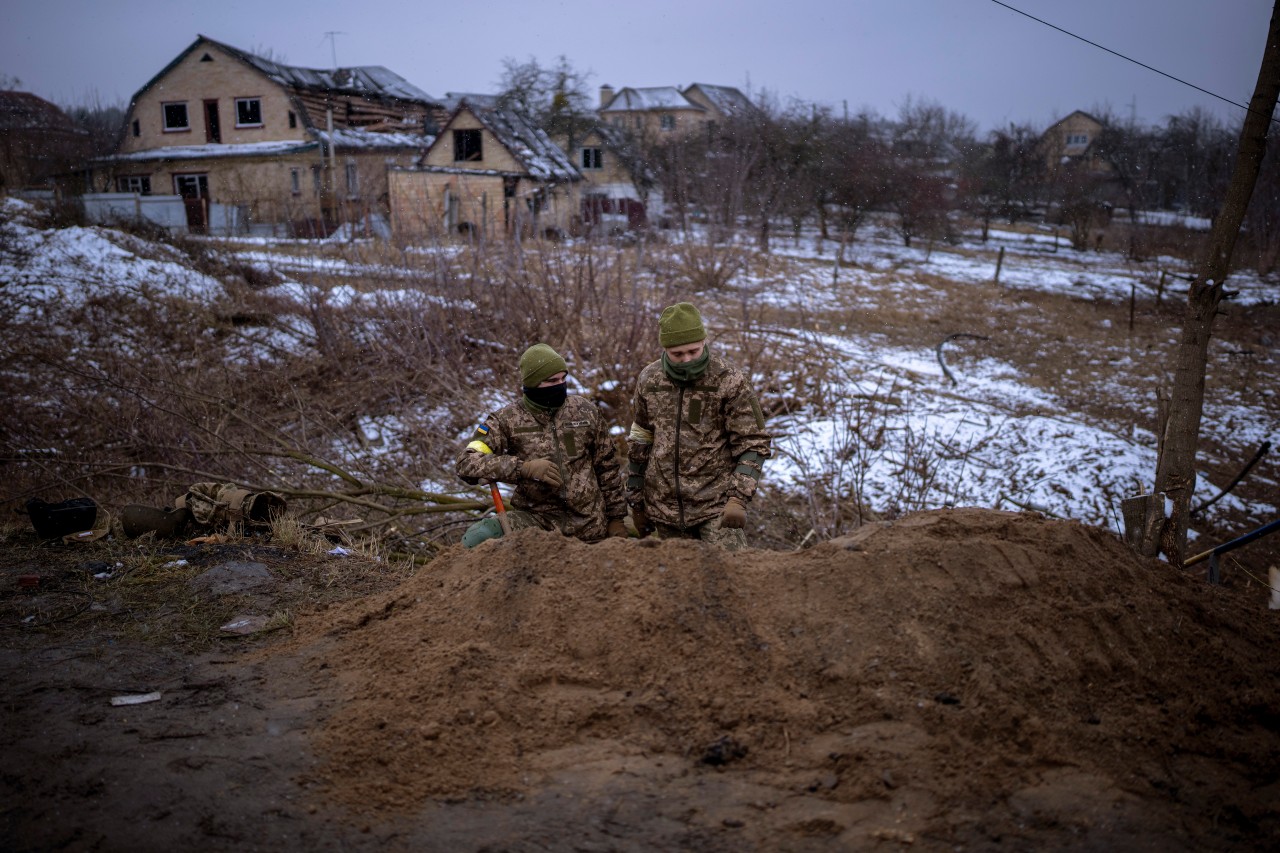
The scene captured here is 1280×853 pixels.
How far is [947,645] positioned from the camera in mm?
3021

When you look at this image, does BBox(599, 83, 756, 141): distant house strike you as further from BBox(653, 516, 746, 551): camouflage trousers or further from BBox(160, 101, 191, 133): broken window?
BBox(653, 516, 746, 551): camouflage trousers

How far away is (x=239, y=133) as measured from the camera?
30.3 meters

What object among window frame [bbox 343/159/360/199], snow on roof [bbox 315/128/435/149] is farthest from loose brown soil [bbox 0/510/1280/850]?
snow on roof [bbox 315/128/435/149]

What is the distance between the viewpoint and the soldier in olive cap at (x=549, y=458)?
173 inches

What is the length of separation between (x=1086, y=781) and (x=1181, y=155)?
3704cm

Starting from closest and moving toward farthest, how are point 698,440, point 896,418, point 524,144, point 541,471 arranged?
point 541,471 < point 698,440 < point 896,418 < point 524,144

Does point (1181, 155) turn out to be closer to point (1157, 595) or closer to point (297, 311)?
point (297, 311)

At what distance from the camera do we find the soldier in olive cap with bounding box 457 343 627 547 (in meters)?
4.39

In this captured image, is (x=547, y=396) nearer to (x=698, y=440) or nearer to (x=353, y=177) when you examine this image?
(x=698, y=440)

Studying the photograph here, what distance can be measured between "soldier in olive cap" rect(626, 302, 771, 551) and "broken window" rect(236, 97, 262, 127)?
30673mm

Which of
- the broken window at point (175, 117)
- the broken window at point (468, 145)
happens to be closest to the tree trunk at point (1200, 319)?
the broken window at point (468, 145)

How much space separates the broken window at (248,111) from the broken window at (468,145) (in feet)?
22.2

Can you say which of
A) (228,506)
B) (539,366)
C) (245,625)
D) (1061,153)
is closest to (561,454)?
(539,366)

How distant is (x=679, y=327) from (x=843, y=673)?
192 cm
